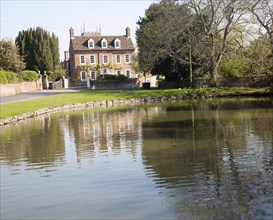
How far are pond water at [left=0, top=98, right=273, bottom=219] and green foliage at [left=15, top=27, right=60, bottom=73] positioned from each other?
170 ft

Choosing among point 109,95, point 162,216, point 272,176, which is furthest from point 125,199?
point 109,95

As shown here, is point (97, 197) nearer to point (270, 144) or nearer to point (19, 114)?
point (270, 144)

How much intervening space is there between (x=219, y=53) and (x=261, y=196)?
36603 mm

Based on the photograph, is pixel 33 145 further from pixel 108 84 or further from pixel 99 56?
pixel 99 56

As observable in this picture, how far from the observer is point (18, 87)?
5191 centimetres

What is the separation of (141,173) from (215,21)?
117ft

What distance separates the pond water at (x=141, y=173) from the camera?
7.80 meters

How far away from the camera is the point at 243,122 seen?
20031mm

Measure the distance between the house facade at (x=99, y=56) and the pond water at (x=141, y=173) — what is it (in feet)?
175

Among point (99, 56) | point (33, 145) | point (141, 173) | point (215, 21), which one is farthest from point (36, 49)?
point (141, 173)

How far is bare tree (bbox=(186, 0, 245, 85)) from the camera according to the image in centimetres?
4112

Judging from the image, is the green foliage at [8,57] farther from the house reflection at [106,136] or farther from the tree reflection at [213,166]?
the tree reflection at [213,166]

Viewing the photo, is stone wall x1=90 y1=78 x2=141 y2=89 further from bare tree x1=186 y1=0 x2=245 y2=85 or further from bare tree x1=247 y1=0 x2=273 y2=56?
bare tree x1=247 y1=0 x2=273 y2=56

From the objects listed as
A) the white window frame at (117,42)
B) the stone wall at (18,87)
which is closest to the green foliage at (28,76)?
the stone wall at (18,87)
